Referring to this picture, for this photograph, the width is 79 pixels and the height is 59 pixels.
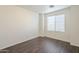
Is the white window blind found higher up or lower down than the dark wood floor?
higher up

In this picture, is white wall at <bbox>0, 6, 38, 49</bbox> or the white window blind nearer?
white wall at <bbox>0, 6, 38, 49</bbox>

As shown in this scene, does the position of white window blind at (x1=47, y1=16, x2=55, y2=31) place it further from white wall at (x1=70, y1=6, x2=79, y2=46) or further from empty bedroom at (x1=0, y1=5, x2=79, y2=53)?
white wall at (x1=70, y1=6, x2=79, y2=46)

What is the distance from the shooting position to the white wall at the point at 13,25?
2.85 m

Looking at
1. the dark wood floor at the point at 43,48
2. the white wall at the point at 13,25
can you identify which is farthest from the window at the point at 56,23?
the white wall at the point at 13,25

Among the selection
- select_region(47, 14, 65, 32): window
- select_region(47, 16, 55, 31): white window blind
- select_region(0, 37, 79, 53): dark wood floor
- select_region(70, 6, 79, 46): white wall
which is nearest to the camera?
select_region(0, 37, 79, 53): dark wood floor

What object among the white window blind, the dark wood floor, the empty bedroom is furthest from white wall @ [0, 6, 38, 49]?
the white window blind

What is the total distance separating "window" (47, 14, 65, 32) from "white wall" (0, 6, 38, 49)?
1563mm

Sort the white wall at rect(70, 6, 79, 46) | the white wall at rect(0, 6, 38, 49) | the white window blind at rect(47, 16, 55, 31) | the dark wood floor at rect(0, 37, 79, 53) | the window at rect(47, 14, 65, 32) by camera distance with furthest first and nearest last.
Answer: the white window blind at rect(47, 16, 55, 31)
the window at rect(47, 14, 65, 32)
the white wall at rect(70, 6, 79, 46)
the white wall at rect(0, 6, 38, 49)
the dark wood floor at rect(0, 37, 79, 53)

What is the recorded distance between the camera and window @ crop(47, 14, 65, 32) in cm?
454

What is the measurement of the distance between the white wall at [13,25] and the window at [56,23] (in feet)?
5.13

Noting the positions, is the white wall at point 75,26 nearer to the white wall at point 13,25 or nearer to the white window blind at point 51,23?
the white window blind at point 51,23
